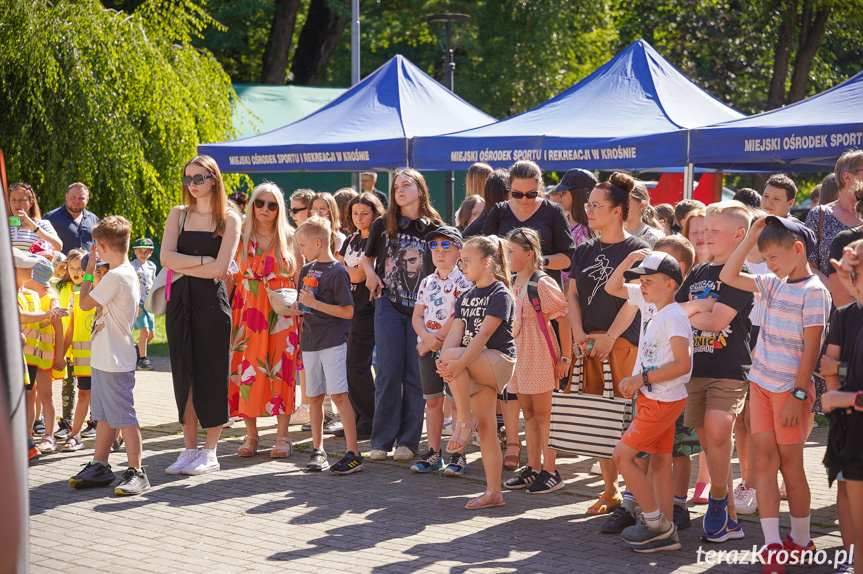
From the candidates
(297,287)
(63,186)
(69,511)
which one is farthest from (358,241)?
(63,186)

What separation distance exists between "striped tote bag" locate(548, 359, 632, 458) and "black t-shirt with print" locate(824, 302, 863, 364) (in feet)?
5.11

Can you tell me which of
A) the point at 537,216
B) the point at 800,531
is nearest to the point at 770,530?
the point at 800,531

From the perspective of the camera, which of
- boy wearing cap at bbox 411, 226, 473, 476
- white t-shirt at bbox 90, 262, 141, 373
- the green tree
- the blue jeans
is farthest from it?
the green tree

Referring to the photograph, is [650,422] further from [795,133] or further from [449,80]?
[449,80]

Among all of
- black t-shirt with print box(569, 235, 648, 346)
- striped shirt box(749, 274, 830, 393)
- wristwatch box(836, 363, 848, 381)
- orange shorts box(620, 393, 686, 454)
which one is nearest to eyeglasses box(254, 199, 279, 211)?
black t-shirt with print box(569, 235, 648, 346)

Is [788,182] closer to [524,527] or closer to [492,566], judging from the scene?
[524,527]

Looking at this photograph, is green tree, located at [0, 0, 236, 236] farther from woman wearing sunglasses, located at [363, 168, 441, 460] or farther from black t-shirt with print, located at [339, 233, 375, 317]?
woman wearing sunglasses, located at [363, 168, 441, 460]

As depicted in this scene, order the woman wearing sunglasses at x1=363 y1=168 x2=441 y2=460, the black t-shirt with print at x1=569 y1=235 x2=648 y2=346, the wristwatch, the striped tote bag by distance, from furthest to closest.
A: the woman wearing sunglasses at x1=363 y1=168 x2=441 y2=460 → the black t-shirt with print at x1=569 y1=235 x2=648 y2=346 → the striped tote bag → the wristwatch

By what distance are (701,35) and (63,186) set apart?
75.6 ft

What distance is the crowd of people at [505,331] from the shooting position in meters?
4.80

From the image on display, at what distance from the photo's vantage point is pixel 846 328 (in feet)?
Result: 14.5

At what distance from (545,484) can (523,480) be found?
0.17 m

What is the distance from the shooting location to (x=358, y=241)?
8188mm

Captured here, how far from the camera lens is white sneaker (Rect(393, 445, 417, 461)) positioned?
742cm
